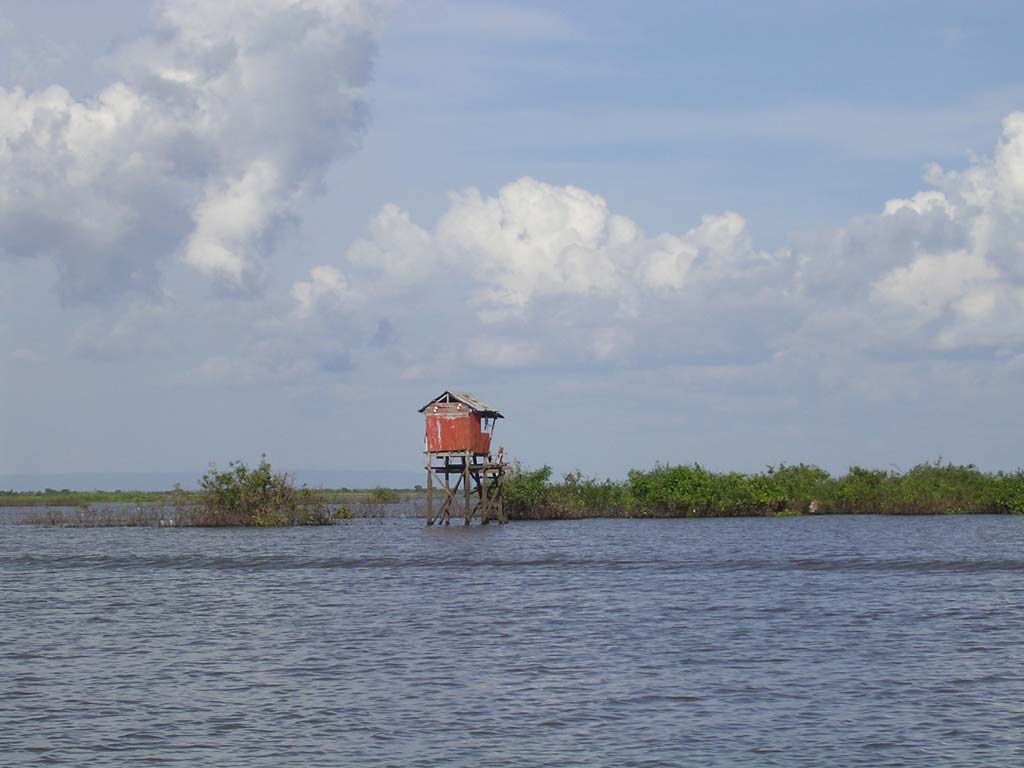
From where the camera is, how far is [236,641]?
3091 centimetres

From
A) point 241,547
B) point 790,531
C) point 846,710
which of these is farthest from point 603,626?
point 790,531

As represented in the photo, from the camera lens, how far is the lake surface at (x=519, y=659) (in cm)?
2009

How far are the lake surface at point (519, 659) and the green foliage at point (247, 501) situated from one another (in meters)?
15.4

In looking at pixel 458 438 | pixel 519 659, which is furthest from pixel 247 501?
pixel 519 659

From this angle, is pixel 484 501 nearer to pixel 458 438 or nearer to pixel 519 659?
pixel 458 438

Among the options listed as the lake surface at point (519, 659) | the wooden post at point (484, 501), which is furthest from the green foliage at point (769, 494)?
the lake surface at point (519, 659)

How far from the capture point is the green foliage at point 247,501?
227 ft

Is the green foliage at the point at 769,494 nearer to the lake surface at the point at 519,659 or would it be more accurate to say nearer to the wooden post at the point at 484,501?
the wooden post at the point at 484,501

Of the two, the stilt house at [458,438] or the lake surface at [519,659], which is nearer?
the lake surface at [519,659]

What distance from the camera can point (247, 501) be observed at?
69.8 m

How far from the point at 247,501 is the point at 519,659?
146 feet

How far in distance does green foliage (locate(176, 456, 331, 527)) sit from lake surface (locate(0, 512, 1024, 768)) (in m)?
15.4

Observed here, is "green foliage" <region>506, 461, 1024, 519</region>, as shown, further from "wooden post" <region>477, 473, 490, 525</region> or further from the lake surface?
the lake surface

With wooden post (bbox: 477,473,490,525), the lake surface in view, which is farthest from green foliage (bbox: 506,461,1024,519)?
the lake surface
